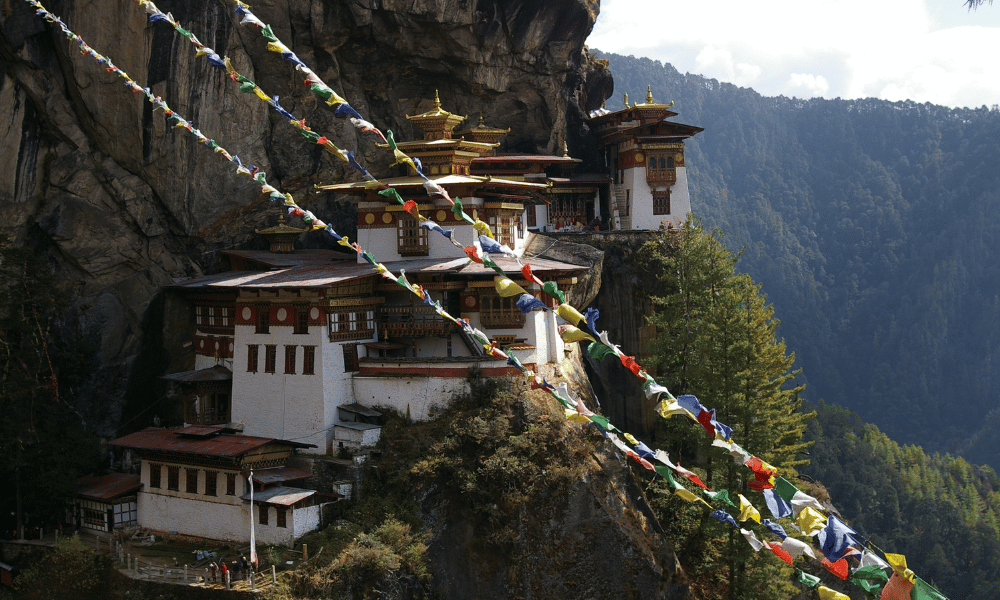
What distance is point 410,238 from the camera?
127 ft

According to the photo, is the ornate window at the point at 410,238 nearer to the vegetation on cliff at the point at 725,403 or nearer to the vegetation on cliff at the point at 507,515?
the vegetation on cliff at the point at 507,515

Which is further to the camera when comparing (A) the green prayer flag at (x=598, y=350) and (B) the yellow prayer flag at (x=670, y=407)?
(A) the green prayer flag at (x=598, y=350)

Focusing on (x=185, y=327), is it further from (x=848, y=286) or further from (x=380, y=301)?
(x=848, y=286)

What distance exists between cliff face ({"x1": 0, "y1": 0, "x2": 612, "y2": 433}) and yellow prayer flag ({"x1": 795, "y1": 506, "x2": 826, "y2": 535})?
3228 cm

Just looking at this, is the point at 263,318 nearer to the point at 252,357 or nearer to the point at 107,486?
the point at 252,357

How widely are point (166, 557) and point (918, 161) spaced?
463 feet

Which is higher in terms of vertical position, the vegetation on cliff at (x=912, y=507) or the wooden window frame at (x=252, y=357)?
the wooden window frame at (x=252, y=357)

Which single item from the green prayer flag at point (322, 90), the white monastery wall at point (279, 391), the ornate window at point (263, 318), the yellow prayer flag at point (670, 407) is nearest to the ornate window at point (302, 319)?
the white monastery wall at point (279, 391)

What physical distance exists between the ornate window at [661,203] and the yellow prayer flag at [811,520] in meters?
39.7

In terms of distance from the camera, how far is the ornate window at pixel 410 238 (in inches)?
1517

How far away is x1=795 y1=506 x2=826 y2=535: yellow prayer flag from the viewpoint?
37.2 ft

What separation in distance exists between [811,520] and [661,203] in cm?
4010

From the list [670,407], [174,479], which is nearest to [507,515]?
[174,479]

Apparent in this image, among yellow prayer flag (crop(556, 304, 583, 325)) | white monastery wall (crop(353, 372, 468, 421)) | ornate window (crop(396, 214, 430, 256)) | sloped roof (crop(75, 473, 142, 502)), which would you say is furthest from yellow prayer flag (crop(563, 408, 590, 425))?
ornate window (crop(396, 214, 430, 256))
